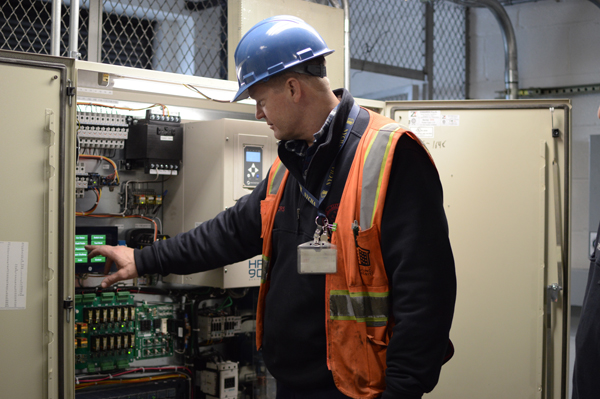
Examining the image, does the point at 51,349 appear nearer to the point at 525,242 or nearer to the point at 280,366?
the point at 280,366

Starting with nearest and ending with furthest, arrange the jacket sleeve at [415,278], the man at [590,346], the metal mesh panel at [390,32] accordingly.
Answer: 1. the jacket sleeve at [415,278]
2. the man at [590,346]
3. the metal mesh panel at [390,32]

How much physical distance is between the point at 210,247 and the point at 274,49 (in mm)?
724

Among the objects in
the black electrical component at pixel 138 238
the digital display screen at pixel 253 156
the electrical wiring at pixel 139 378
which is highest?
the digital display screen at pixel 253 156

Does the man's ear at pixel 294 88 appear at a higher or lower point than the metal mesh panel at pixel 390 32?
lower

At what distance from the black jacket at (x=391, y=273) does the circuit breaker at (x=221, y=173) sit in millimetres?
888

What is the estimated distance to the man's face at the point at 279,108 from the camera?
5.14 feet

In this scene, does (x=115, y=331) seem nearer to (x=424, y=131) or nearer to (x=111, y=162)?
(x=111, y=162)

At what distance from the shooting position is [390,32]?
180 inches

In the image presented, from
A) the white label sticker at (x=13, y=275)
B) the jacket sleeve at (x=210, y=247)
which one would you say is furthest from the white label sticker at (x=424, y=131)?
the white label sticker at (x=13, y=275)

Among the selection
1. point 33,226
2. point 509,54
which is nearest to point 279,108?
point 33,226

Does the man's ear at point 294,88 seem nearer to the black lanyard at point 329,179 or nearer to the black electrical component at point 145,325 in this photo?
the black lanyard at point 329,179

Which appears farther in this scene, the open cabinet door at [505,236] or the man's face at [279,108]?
the open cabinet door at [505,236]

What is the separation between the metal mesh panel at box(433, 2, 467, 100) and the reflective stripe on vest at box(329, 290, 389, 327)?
11.4ft

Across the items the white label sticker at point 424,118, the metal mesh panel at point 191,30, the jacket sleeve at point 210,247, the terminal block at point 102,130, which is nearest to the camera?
the jacket sleeve at point 210,247
